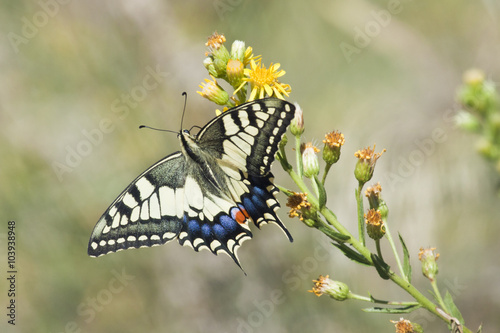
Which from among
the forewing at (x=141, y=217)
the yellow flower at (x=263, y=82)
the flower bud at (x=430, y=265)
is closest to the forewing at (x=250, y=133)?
the yellow flower at (x=263, y=82)

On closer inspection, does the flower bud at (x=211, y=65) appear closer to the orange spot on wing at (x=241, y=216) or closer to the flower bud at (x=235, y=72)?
the flower bud at (x=235, y=72)

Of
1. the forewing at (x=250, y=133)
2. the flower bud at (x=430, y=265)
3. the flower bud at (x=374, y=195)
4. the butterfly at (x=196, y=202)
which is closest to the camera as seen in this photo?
the forewing at (x=250, y=133)

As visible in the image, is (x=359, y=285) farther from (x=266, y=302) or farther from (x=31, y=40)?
(x=31, y=40)

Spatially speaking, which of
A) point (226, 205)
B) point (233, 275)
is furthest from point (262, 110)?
point (233, 275)

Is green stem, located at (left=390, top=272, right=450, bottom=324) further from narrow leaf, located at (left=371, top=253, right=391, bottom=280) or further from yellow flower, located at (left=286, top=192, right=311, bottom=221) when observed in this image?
yellow flower, located at (left=286, top=192, right=311, bottom=221)

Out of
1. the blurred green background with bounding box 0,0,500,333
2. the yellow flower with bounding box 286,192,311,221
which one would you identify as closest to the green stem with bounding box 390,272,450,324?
the yellow flower with bounding box 286,192,311,221

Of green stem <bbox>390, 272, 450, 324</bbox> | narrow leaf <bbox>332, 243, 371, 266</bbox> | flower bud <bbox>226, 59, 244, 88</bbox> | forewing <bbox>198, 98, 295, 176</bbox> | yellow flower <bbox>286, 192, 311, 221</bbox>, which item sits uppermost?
flower bud <bbox>226, 59, 244, 88</bbox>

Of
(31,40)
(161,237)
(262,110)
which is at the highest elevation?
(31,40)
